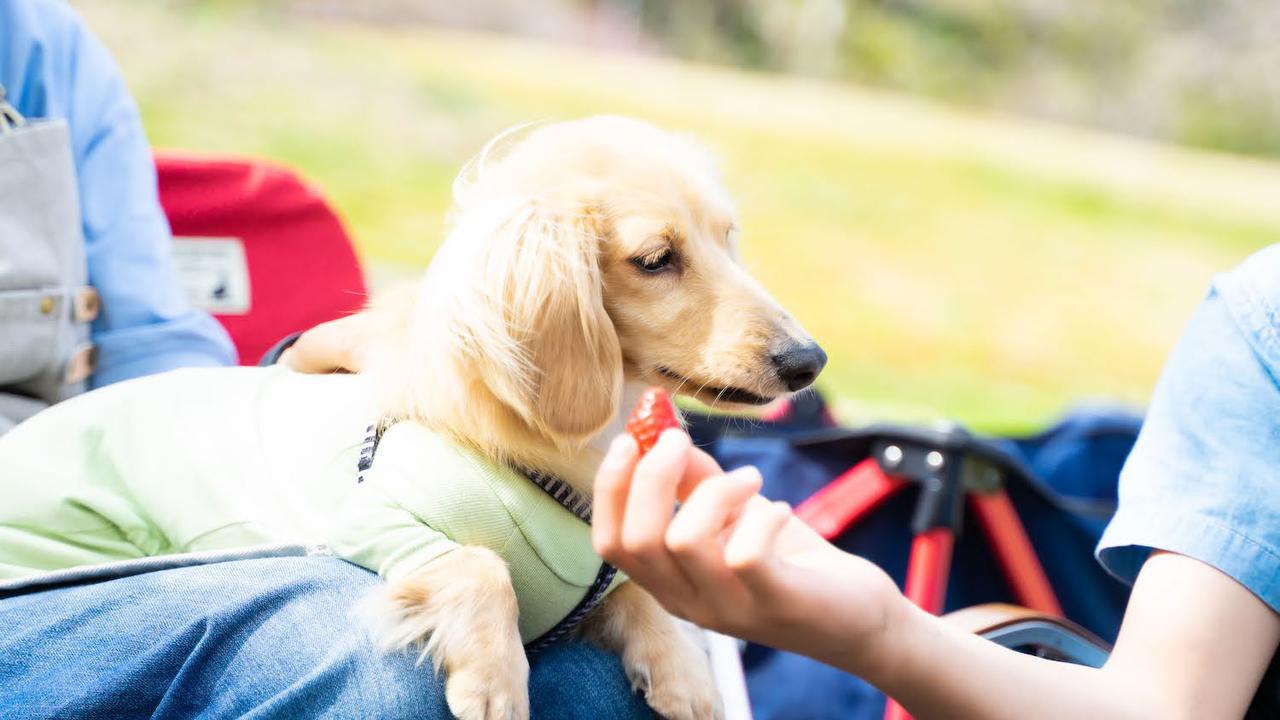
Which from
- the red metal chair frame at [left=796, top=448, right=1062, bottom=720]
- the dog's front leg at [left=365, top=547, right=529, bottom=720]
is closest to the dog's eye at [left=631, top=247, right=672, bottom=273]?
the dog's front leg at [left=365, top=547, right=529, bottom=720]

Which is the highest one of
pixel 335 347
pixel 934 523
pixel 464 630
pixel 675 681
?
pixel 335 347

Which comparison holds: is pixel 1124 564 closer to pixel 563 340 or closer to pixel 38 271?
pixel 563 340

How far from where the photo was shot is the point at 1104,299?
Result: 27.8 feet

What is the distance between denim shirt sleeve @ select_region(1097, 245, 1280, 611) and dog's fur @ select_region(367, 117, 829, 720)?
46 centimetres

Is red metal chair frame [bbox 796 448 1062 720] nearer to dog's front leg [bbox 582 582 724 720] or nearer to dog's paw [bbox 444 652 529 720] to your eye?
dog's front leg [bbox 582 582 724 720]

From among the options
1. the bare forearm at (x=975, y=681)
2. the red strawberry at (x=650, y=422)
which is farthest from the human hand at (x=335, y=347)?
the bare forearm at (x=975, y=681)

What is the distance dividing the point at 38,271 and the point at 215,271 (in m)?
0.51

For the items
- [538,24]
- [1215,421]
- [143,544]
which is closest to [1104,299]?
[538,24]

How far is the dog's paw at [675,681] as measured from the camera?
4.09 ft

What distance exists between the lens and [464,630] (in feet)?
3.69

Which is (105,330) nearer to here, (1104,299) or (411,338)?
(411,338)

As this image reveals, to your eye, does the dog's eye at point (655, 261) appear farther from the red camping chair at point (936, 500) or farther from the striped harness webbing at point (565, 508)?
the red camping chair at point (936, 500)

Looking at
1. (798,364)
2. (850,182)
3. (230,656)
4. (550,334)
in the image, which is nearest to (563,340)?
(550,334)

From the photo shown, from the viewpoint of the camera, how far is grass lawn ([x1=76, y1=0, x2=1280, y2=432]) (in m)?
7.05
